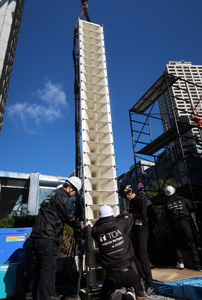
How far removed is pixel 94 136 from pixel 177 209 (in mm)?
3169

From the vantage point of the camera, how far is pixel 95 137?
6.48 m

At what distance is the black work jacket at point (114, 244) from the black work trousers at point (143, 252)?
53.8 inches

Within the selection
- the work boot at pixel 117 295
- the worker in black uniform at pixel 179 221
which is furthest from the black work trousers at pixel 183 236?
the work boot at pixel 117 295

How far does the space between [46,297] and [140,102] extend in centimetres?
1033

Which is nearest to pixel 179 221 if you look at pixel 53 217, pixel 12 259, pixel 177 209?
pixel 177 209

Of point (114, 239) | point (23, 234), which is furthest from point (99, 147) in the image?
point (114, 239)

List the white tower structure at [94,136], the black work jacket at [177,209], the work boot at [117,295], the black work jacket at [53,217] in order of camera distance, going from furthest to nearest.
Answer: the black work jacket at [177,209] < the white tower structure at [94,136] < the black work jacket at [53,217] < the work boot at [117,295]

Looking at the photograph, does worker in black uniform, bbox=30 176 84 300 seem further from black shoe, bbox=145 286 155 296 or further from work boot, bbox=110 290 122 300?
black shoe, bbox=145 286 155 296

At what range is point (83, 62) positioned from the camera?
741 cm

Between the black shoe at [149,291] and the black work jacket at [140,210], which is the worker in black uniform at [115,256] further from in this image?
the black work jacket at [140,210]

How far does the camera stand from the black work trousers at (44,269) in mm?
3260

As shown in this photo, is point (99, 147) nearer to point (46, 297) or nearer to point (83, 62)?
point (83, 62)

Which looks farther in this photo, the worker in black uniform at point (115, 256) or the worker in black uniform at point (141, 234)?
the worker in black uniform at point (141, 234)

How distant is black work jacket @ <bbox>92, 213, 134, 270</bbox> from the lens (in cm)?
291
